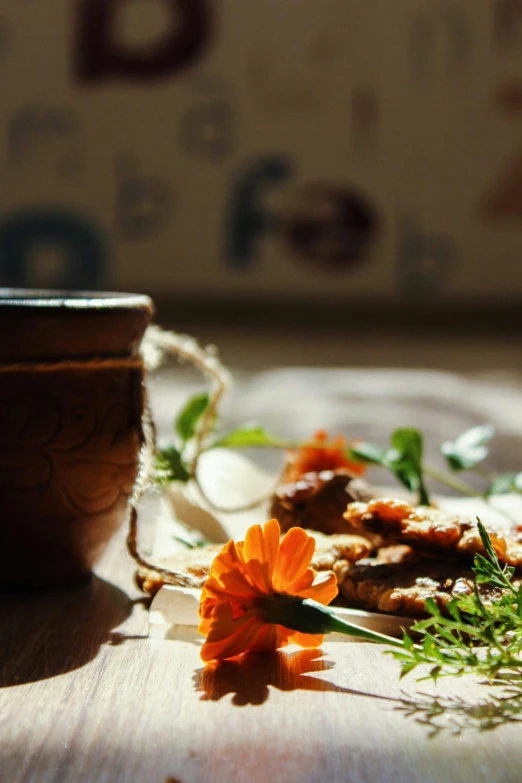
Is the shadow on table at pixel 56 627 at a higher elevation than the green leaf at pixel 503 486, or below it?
higher

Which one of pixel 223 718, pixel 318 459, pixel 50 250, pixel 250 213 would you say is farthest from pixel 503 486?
→ pixel 50 250

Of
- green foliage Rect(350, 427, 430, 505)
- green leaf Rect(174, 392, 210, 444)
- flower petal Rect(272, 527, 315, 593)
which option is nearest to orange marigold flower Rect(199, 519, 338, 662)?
flower petal Rect(272, 527, 315, 593)

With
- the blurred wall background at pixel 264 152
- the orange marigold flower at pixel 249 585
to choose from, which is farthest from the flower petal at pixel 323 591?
the blurred wall background at pixel 264 152

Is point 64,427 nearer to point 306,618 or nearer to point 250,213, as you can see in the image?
point 306,618

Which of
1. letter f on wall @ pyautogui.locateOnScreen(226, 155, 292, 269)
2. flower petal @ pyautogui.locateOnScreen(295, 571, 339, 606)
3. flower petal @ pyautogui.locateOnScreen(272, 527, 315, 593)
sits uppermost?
flower petal @ pyautogui.locateOnScreen(272, 527, 315, 593)

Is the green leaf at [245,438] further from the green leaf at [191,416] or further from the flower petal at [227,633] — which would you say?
the flower petal at [227,633]

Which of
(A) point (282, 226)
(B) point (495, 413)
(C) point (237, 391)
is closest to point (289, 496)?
(B) point (495, 413)

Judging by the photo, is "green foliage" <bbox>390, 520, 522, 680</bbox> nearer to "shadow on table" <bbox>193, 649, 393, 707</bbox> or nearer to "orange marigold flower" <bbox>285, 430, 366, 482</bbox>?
"shadow on table" <bbox>193, 649, 393, 707</bbox>
